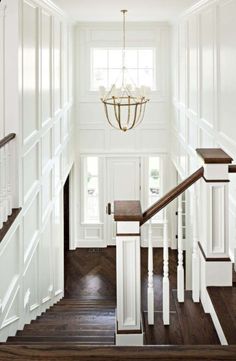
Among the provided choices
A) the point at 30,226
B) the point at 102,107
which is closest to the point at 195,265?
the point at 30,226

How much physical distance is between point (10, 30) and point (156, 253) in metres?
6.46

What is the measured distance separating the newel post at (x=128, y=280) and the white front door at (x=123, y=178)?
711 centimetres

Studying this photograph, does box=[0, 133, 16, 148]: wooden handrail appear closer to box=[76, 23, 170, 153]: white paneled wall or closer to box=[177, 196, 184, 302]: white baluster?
box=[177, 196, 184, 302]: white baluster

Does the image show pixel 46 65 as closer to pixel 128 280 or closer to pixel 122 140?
pixel 128 280

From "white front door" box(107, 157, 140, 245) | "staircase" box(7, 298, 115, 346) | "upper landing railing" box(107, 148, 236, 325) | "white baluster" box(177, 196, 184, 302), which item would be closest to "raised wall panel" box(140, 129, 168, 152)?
"white front door" box(107, 157, 140, 245)

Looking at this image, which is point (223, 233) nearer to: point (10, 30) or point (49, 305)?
point (10, 30)

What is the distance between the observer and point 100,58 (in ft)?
32.5

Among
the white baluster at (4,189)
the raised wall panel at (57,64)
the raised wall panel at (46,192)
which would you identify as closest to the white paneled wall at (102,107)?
the raised wall panel at (57,64)

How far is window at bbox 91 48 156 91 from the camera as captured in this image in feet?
32.4

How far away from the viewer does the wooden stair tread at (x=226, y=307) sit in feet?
9.13

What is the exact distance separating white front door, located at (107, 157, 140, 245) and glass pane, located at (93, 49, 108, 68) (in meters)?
1.83

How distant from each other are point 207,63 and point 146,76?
420 cm

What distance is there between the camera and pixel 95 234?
10453 millimetres

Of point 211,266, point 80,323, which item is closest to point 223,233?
point 211,266
